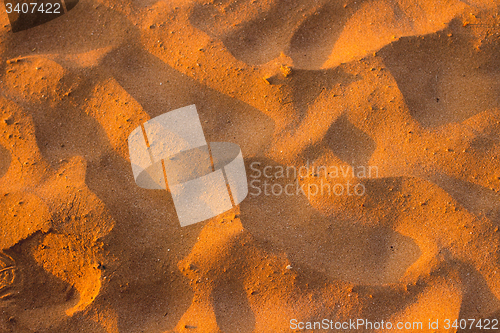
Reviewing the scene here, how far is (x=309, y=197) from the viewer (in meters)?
3.22

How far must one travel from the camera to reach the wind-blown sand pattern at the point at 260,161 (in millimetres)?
3145

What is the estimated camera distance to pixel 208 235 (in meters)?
3.18

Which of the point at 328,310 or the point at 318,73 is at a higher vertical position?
the point at 318,73

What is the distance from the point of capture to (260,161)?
10.6 feet

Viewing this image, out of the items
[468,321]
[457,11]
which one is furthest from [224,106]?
[468,321]

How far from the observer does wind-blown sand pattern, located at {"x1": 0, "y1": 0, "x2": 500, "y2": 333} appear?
10.3ft

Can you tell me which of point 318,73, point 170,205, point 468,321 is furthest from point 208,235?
point 468,321

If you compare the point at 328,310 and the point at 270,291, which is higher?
the point at 270,291

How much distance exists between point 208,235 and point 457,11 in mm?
3705

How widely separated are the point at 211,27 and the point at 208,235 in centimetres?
230

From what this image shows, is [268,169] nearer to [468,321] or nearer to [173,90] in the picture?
[173,90]

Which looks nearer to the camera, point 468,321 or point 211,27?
point 468,321

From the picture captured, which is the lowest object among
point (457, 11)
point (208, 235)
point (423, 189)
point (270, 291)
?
point (270, 291)

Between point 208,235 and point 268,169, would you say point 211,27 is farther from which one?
point 208,235
